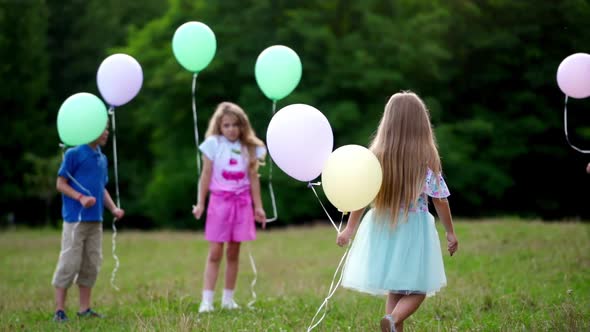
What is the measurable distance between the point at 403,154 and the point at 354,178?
0.37 m

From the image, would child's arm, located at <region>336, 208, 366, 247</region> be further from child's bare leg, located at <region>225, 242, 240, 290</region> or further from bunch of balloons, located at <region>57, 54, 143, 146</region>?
bunch of balloons, located at <region>57, 54, 143, 146</region>

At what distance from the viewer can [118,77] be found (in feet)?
18.7

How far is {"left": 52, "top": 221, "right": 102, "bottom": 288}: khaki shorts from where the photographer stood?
5363mm

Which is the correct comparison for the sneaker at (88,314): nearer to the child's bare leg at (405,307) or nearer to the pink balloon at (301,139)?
the pink balloon at (301,139)

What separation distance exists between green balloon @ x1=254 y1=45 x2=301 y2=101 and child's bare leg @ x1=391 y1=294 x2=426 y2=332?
8.27 feet

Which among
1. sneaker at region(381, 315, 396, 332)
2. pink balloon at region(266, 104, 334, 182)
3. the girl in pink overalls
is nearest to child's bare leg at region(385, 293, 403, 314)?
sneaker at region(381, 315, 396, 332)

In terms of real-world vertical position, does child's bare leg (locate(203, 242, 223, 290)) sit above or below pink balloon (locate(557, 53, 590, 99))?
below

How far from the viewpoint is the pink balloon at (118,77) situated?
5.68 metres

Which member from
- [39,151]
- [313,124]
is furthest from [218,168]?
[39,151]

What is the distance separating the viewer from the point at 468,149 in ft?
65.6

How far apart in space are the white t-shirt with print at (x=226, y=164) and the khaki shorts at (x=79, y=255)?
110cm

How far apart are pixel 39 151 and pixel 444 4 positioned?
627 inches

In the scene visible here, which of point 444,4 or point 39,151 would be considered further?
point 39,151

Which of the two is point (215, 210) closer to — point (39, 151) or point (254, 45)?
point (254, 45)
